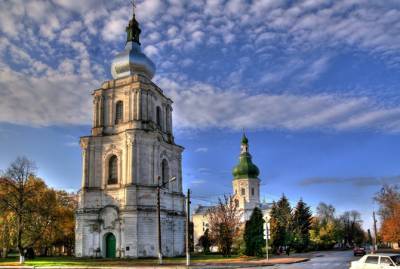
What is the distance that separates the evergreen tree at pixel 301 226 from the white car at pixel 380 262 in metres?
50.2

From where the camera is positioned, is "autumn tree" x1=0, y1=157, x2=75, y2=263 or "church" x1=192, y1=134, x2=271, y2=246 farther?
"church" x1=192, y1=134, x2=271, y2=246

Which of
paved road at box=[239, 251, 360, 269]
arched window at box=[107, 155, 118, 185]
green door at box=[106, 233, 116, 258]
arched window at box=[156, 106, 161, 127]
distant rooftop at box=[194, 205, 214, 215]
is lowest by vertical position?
paved road at box=[239, 251, 360, 269]

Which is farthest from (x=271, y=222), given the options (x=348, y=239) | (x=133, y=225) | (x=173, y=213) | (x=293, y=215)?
(x=348, y=239)

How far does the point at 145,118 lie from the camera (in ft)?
165

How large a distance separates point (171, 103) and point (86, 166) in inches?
535

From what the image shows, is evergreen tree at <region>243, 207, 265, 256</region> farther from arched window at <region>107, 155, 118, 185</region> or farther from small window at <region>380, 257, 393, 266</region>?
small window at <region>380, 257, 393, 266</region>

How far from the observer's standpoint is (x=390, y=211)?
222 ft

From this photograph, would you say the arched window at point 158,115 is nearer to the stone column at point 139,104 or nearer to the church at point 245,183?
the stone column at point 139,104

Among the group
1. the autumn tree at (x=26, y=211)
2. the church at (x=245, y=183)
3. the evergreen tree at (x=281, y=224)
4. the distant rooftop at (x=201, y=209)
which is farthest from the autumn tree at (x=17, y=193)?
the distant rooftop at (x=201, y=209)

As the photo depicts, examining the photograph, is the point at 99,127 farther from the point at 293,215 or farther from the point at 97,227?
the point at 293,215

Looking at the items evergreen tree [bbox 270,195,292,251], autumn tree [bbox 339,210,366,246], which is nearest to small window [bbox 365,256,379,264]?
evergreen tree [bbox 270,195,292,251]

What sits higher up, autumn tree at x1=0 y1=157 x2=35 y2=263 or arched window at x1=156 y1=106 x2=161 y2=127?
arched window at x1=156 y1=106 x2=161 y2=127

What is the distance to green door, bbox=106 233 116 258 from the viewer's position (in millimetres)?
46938

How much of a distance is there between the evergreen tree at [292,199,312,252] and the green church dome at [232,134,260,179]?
25.9 metres
